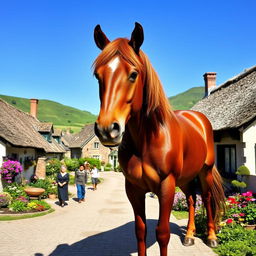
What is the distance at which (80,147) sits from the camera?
42.0 metres

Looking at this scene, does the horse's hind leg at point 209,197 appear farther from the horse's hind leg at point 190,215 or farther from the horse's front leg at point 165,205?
the horse's front leg at point 165,205

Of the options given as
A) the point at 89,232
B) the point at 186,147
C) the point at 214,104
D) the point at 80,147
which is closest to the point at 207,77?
the point at 214,104

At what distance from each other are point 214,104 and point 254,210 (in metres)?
10.1

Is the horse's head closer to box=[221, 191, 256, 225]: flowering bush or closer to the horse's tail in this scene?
the horse's tail

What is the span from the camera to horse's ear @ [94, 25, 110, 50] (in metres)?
2.48

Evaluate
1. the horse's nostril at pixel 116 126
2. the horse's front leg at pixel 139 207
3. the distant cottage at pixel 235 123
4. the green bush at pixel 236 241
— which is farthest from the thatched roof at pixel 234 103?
the horse's nostril at pixel 116 126

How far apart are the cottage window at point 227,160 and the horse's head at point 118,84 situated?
10.5m

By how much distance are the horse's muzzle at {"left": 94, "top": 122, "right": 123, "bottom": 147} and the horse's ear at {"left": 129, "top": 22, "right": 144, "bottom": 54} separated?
0.87 metres

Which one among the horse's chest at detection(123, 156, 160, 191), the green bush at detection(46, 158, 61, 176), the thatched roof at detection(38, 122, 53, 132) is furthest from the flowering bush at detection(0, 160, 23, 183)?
the thatched roof at detection(38, 122, 53, 132)

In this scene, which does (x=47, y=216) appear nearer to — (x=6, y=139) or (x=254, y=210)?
(x=6, y=139)

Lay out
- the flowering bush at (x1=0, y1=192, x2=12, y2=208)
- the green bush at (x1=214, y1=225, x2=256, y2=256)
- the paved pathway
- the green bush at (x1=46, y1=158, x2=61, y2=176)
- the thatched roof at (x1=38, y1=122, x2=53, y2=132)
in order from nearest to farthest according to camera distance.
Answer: the green bush at (x1=214, y1=225, x2=256, y2=256) → the paved pathway → the flowering bush at (x1=0, y1=192, x2=12, y2=208) → the green bush at (x1=46, y1=158, x2=61, y2=176) → the thatched roof at (x1=38, y1=122, x2=53, y2=132)

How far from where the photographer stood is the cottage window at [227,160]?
11817 millimetres

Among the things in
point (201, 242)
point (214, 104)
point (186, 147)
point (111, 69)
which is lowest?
point (201, 242)

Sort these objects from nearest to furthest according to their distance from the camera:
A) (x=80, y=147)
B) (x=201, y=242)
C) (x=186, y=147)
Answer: (x=186, y=147)
(x=201, y=242)
(x=80, y=147)
